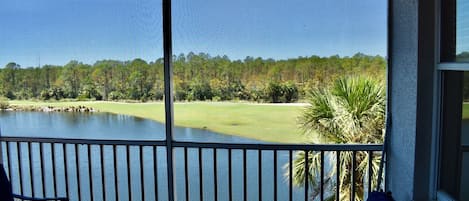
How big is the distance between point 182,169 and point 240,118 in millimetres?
702

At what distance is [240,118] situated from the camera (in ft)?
10.7

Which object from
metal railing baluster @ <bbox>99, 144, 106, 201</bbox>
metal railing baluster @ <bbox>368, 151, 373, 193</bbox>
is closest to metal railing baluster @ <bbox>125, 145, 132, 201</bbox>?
metal railing baluster @ <bbox>99, 144, 106, 201</bbox>

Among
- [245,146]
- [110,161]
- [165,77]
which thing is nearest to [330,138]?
[245,146]

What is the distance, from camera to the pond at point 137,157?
3.30m

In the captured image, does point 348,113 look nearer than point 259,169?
Yes

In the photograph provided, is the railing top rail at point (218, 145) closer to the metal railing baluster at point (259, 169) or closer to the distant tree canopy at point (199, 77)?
the metal railing baluster at point (259, 169)

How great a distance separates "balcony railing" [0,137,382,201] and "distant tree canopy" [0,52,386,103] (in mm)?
424

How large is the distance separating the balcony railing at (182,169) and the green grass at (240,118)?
0.40 ft

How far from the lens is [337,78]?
3.14 metres

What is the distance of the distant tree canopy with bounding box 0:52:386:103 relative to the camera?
3154 mm

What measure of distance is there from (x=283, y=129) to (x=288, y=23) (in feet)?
2.95

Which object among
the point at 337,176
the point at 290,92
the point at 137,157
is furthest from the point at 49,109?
the point at 337,176

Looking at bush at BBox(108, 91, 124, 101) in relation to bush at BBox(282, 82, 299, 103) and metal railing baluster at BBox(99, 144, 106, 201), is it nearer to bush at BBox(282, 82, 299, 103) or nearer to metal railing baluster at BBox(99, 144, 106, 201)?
metal railing baluster at BBox(99, 144, 106, 201)

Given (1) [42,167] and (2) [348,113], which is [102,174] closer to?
(1) [42,167]
